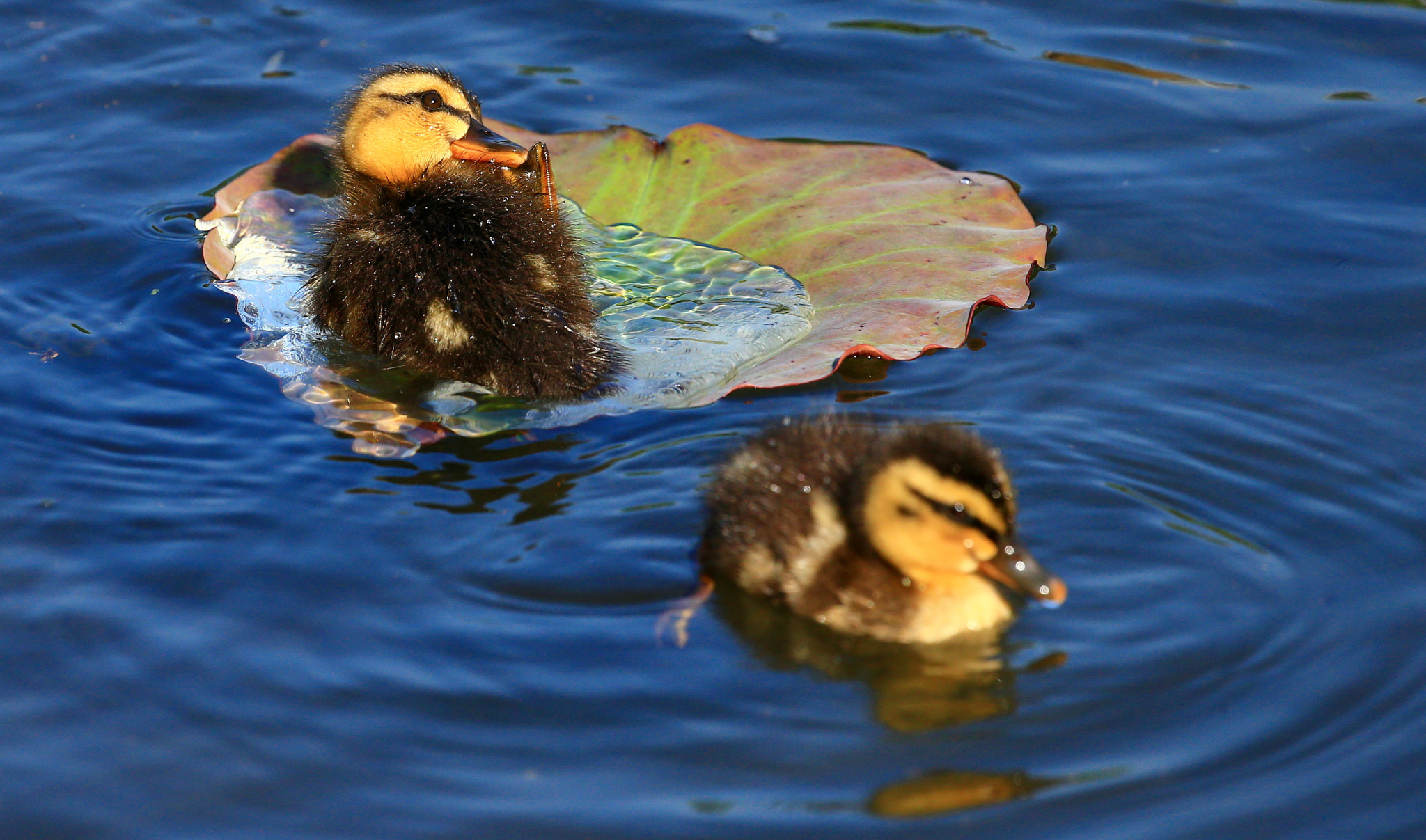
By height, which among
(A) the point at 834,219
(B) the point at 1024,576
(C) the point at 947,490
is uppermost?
(A) the point at 834,219

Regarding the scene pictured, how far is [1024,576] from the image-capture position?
3.93 meters

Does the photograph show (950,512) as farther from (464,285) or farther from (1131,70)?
(1131,70)

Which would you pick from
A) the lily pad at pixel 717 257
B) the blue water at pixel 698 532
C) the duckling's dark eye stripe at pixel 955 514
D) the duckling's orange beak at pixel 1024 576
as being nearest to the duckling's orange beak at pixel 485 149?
the lily pad at pixel 717 257

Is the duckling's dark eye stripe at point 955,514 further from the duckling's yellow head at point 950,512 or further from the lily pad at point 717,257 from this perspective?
the lily pad at point 717,257

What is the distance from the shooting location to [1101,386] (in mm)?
5184

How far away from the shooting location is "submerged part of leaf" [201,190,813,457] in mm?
5035

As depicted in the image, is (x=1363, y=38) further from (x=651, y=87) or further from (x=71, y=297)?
(x=71, y=297)

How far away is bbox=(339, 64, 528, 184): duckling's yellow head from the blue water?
0.90 m

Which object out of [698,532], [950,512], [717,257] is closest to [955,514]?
[950,512]

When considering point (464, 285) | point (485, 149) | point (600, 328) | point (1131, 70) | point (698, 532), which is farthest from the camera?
point (1131, 70)

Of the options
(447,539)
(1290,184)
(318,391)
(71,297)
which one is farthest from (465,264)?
(1290,184)

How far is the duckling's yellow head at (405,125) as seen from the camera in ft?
18.5

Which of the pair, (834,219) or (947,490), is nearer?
(947,490)

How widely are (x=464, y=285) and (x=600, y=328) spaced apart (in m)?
0.72
